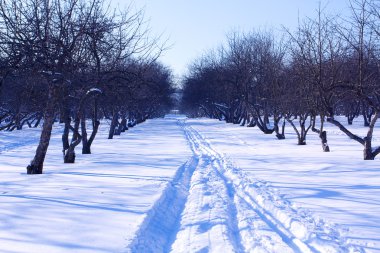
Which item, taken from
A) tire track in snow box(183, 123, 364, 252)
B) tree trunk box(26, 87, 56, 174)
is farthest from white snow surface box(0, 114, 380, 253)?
tree trunk box(26, 87, 56, 174)

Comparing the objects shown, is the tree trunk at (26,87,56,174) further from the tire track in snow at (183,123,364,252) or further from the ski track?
the tire track in snow at (183,123,364,252)

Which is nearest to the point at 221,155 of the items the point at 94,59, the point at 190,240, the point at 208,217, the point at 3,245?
the point at 94,59

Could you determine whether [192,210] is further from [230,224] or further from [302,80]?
[302,80]

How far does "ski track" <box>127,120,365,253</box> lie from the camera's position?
16.8 feet

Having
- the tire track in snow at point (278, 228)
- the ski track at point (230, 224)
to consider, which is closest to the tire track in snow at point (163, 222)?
the ski track at point (230, 224)

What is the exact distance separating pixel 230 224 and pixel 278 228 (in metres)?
0.74

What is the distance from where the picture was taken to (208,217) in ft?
21.7

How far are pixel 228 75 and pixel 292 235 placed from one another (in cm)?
4070

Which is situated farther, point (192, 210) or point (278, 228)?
point (192, 210)

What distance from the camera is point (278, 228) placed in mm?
6008

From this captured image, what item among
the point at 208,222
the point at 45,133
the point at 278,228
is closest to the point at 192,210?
the point at 208,222

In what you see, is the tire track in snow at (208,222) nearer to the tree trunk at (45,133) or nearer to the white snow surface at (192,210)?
the white snow surface at (192,210)

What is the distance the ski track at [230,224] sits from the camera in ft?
16.8

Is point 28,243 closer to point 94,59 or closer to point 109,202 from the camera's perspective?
point 109,202
